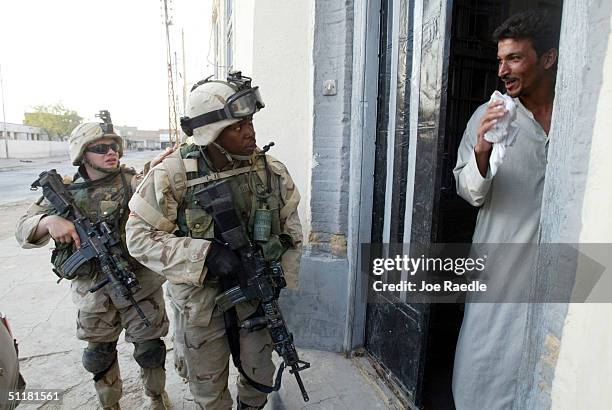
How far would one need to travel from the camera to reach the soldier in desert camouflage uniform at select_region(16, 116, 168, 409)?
86.8 inches

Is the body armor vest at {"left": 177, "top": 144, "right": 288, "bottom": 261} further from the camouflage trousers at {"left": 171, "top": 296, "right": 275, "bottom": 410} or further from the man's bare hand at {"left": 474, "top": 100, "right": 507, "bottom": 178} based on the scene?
the man's bare hand at {"left": 474, "top": 100, "right": 507, "bottom": 178}

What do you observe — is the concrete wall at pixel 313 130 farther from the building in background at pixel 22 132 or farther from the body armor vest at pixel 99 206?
the building in background at pixel 22 132

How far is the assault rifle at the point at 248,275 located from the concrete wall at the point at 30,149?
1687 inches

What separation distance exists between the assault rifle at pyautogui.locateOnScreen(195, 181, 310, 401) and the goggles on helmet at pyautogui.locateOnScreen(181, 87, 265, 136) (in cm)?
30

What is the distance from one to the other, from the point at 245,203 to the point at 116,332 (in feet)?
3.86

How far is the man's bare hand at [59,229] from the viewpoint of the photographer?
2.10 metres

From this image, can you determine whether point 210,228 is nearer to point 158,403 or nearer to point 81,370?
point 158,403

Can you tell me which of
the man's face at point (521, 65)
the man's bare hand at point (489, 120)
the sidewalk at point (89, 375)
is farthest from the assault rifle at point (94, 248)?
the man's face at point (521, 65)

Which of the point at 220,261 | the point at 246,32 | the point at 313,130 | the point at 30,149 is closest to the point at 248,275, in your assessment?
the point at 220,261

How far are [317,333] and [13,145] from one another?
45.2 meters

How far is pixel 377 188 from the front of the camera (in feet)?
8.95

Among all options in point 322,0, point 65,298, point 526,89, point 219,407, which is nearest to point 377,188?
point 526,89

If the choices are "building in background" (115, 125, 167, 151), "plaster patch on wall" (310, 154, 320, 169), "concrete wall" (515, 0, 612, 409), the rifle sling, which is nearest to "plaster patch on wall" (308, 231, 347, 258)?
"plaster patch on wall" (310, 154, 320, 169)

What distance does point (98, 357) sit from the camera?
2227mm
